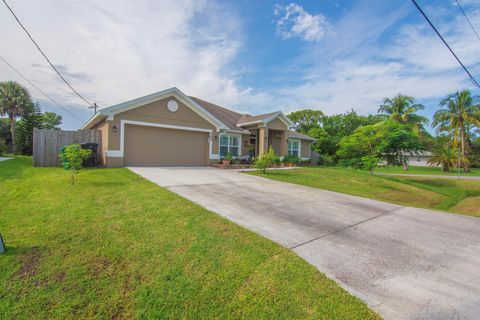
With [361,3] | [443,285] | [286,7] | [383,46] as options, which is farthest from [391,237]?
[383,46]

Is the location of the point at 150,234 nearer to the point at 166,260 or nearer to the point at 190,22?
the point at 166,260

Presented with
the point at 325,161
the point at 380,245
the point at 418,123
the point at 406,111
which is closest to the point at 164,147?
the point at 380,245

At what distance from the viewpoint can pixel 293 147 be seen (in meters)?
22.3

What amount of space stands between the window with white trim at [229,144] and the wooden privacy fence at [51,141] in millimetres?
8063

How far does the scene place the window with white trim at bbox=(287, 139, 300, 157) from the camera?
2185 cm

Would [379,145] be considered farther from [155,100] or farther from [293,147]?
[155,100]

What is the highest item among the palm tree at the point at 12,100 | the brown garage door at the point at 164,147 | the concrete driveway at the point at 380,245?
the palm tree at the point at 12,100

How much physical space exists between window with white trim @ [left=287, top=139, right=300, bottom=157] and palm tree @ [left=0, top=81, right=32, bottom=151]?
3236 centimetres

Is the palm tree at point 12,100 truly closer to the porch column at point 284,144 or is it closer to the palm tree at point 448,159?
the porch column at point 284,144

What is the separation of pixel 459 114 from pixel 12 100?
5812 centimetres

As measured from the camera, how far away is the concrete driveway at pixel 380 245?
8.01 feet

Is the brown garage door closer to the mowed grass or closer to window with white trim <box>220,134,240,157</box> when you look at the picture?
window with white trim <box>220,134,240,157</box>

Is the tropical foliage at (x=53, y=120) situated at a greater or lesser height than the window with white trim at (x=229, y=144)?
greater

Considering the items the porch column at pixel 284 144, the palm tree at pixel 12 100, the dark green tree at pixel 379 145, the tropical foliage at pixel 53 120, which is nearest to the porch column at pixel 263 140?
the porch column at pixel 284 144
